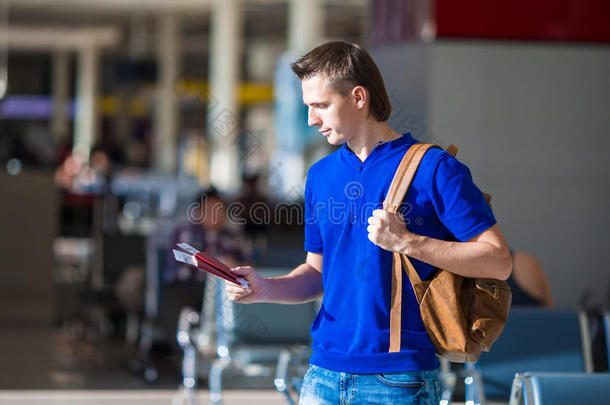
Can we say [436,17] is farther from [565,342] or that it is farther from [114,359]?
[114,359]

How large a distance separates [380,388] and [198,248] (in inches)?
163

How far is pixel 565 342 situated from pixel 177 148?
20.0 meters

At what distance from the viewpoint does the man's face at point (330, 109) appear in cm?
183

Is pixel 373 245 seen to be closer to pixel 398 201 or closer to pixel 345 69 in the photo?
pixel 398 201

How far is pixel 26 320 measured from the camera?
8.89 meters

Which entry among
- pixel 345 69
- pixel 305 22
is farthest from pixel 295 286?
pixel 305 22

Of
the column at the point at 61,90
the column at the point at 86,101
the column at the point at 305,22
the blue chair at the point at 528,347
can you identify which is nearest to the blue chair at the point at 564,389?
the blue chair at the point at 528,347

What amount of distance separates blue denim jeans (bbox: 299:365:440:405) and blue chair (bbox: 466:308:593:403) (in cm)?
183

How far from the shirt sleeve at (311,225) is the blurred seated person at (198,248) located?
11.9 ft

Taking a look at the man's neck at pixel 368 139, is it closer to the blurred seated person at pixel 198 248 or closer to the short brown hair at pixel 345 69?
the short brown hair at pixel 345 69

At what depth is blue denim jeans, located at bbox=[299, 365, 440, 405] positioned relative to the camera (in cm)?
180

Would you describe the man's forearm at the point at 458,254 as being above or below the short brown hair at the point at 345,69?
below

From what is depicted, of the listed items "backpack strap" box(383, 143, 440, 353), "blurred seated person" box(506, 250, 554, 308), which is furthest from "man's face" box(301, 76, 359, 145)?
"blurred seated person" box(506, 250, 554, 308)

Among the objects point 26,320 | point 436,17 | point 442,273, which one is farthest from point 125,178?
point 442,273
